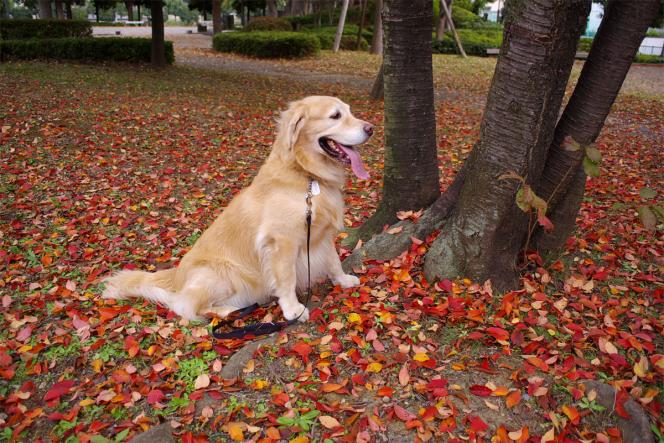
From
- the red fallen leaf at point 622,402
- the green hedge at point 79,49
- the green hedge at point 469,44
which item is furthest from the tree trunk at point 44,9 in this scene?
the red fallen leaf at point 622,402

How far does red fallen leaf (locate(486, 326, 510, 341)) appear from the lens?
3.16 metres

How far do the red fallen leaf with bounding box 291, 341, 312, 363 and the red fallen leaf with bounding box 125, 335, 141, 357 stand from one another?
1.18 metres

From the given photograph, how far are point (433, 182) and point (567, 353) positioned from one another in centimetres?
200

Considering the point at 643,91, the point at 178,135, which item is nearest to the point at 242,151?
the point at 178,135

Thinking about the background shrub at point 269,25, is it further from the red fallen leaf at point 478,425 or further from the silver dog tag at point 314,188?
the red fallen leaf at point 478,425

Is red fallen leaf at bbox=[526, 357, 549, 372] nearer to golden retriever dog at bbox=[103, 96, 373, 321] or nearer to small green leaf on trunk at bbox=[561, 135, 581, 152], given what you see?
small green leaf on trunk at bbox=[561, 135, 581, 152]

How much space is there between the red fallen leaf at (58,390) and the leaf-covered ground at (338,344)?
0.03ft

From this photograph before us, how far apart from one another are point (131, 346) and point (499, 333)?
2.68 meters

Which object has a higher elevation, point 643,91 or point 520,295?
point 643,91

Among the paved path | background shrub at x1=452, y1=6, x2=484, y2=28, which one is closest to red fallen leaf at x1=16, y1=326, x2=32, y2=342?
the paved path

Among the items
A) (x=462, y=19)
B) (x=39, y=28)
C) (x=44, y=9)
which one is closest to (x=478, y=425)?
(x=39, y=28)

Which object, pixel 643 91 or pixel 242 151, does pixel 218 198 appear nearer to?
pixel 242 151

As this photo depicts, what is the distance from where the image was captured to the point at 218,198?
6.44 metres

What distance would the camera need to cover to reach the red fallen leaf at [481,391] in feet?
9.12
